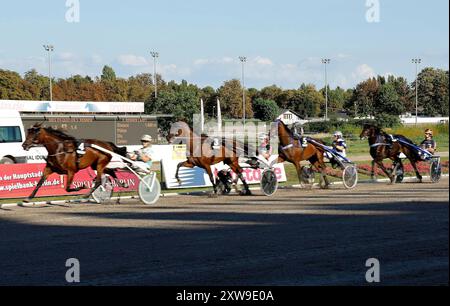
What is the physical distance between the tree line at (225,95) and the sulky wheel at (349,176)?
2185 cm

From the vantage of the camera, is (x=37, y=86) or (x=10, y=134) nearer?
(x=10, y=134)

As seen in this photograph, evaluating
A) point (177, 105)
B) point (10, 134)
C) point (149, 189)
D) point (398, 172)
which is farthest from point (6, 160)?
point (177, 105)

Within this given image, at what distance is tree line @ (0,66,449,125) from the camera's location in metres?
54.4

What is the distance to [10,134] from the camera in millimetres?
29844

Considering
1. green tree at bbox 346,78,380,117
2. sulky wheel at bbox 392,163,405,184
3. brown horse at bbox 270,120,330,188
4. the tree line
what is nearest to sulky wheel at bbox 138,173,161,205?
brown horse at bbox 270,120,330,188

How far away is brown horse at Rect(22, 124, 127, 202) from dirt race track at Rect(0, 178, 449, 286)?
2.75 ft

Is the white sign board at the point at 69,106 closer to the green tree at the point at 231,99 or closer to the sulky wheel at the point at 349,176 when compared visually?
the green tree at the point at 231,99

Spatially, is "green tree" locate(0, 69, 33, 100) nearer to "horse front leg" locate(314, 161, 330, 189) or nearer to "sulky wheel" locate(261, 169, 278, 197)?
"horse front leg" locate(314, 161, 330, 189)

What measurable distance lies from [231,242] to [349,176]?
473 inches

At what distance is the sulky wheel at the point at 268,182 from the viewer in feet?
68.5

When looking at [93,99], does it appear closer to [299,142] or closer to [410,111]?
[410,111]


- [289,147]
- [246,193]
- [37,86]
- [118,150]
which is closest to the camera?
[118,150]

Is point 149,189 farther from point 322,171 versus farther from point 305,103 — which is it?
point 305,103

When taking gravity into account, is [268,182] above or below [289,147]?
below
